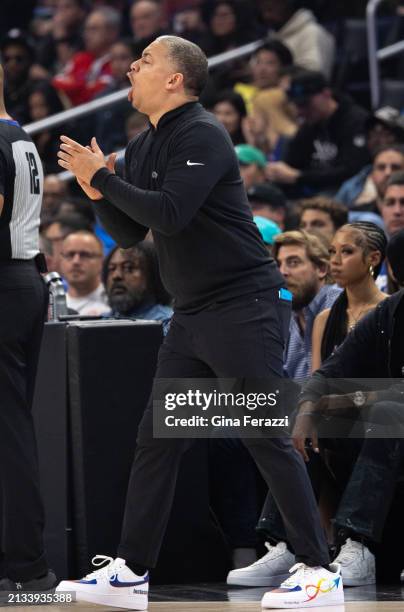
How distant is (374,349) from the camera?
16.9ft

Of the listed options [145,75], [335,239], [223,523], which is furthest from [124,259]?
[145,75]

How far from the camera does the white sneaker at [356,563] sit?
4965 millimetres

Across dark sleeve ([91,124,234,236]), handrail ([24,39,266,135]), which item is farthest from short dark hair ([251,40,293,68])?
dark sleeve ([91,124,234,236])

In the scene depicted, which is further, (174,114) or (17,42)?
(17,42)

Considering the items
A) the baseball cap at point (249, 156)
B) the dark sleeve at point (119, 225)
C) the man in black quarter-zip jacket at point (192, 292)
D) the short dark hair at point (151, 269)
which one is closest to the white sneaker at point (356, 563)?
the man in black quarter-zip jacket at point (192, 292)

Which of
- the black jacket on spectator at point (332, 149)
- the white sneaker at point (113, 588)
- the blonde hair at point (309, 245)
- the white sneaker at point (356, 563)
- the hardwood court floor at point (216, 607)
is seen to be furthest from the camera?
A: the black jacket on spectator at point (332, 149)

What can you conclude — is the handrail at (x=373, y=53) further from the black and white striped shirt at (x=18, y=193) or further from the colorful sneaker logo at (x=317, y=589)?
the colorful sneaker logo at (x=317, y=589)

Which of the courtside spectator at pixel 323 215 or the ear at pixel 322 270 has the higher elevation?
the courtside spectator at pixel 323 215

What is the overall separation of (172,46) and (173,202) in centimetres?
62

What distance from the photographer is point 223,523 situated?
5.46 meters

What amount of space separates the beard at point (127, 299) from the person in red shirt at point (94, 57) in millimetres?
5782

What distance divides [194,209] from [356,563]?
155 cm

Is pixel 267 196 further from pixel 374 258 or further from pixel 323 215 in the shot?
pixel 374 258

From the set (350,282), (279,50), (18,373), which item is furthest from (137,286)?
(279,50)
